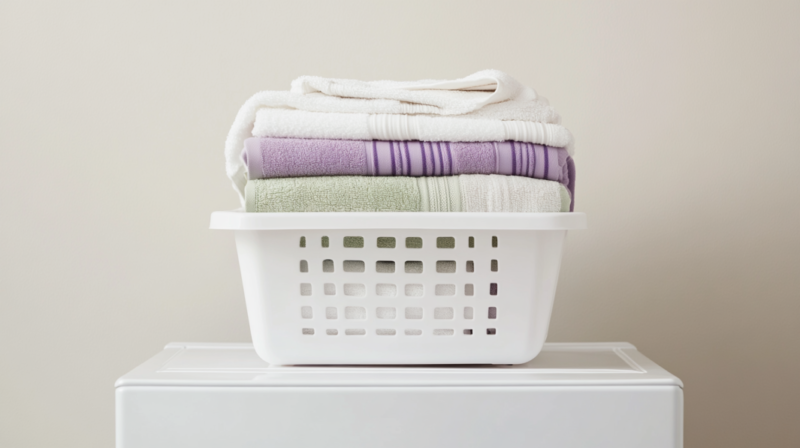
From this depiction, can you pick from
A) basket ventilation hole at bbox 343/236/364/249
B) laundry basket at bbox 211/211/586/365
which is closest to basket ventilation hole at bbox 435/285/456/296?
laundry basket at bbox 211/211/586/365

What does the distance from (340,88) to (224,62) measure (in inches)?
20.1

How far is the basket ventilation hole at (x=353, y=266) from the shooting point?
777 millimetres

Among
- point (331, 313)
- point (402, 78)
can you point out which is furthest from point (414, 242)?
point (402, 78)

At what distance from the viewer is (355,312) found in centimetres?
77

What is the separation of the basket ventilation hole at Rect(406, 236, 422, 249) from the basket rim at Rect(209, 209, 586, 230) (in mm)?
49

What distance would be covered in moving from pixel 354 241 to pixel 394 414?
204 millimetres

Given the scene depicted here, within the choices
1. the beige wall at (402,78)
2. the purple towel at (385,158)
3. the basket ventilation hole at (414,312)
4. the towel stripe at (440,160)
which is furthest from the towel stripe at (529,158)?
the beige wall at (402,78)

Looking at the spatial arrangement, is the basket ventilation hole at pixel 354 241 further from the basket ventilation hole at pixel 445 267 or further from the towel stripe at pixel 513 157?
the towel stripe at pixel 513 157

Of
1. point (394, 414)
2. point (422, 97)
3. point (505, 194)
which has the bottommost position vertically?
point (394, 414)

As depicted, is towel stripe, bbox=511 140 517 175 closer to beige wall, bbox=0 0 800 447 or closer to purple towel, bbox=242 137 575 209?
purple towel, bbox=242 137 575 209

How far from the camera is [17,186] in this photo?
119 centimetres

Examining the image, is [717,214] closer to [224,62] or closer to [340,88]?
[340,88]

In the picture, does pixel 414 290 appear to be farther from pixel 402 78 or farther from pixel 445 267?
pixel 402 78

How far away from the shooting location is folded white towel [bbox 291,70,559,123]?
781mm
